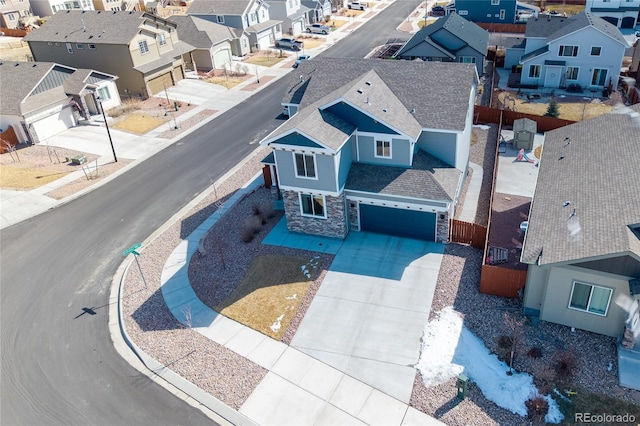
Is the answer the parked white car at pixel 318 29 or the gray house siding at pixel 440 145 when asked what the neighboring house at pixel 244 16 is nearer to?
the parked white car at pixel 318 29

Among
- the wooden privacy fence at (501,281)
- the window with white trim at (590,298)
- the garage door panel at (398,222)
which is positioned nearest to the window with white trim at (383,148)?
the garage door panel at (398,222)

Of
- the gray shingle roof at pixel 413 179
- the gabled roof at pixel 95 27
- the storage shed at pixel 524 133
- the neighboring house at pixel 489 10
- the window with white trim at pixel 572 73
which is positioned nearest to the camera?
the gray shingle roof at pixel 413 179

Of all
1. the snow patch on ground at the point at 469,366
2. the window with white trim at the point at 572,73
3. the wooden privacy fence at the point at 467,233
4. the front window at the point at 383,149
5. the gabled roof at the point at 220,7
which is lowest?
the snow patch on ground at the point at 469,366

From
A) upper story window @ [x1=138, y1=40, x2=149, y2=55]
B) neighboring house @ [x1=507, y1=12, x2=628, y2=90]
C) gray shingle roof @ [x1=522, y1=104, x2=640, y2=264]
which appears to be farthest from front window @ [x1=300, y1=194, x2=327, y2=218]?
upper story window @ [x1=138, y1=40, x2=149, y2=55]

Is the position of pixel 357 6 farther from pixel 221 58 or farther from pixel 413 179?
pixel 413 179

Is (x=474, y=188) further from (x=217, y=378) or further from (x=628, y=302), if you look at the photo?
(x=217, y=378)

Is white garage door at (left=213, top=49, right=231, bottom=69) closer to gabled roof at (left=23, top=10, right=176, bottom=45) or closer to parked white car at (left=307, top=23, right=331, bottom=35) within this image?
gabled roof at (left=23, top=10, right=176, bottom=45)

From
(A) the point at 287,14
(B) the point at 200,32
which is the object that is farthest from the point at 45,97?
(A) the point at 287,14
